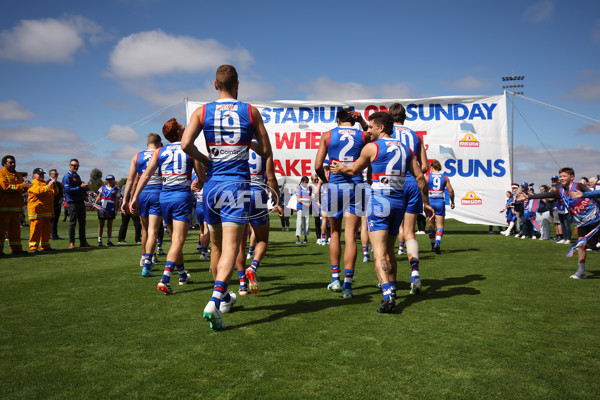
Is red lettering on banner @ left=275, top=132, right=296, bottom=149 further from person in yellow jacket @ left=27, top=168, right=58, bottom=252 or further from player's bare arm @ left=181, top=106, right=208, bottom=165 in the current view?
player's bare arm @ left=181, top=106, right=208, bottom=165

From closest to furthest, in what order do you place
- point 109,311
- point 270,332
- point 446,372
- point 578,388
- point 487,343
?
point 578,388 < point 446,372 < point 487,343 < point 270,332 < point 109,311

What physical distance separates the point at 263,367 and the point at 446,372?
1.33 m

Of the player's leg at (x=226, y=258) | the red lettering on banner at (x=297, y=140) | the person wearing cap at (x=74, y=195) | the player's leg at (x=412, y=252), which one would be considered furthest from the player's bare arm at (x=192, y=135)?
the red lettering on banner at (x=297, y=140)

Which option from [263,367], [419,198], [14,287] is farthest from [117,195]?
[263,367]

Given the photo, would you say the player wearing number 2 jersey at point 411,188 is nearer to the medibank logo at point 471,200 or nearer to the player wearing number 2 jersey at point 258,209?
the player wearing number 2 jersey at point 258,209

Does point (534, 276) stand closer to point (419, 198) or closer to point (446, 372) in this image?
point (419, 198)

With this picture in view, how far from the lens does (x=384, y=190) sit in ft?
15.2

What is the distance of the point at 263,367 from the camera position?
9.71ft

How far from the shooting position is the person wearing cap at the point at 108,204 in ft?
42.3

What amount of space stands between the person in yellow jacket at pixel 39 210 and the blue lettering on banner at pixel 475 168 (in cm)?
1449

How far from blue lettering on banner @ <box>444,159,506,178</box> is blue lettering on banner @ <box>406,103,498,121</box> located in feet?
6.07

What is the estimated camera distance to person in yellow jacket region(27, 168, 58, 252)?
11.0 meters

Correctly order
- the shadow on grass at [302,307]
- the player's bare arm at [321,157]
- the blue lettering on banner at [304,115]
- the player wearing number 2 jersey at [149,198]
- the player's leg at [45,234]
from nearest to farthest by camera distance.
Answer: the shadow on grass at [302,307], the player's bare arm at [321,157], the player wearing number 2 jersey at [149,198], the player's leg at [45,234], the blue lettering on banner at [304,115]

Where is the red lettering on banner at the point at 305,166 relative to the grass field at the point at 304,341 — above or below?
above
